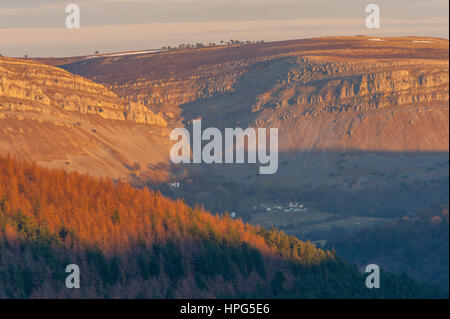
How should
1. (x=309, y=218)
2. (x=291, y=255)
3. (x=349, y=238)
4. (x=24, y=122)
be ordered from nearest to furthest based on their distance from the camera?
1. (x=291, y=255)
2. (x=349, y=238)
3. (x=309, y=218)
4. (x=24, y=122)

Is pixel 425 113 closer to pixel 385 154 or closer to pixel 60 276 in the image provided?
pixel 385 154

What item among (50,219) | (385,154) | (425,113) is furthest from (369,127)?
(50,219)

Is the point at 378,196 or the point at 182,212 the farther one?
the point at 378,196

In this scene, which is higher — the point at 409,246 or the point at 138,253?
the point at 409,246

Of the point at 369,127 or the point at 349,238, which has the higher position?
the point at 369,127

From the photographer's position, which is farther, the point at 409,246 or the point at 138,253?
the point at 409,246

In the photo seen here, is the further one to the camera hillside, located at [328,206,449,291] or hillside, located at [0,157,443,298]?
hillside, located at [0,157,443,298]

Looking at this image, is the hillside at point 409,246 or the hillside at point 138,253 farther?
the hillside at point 138,253

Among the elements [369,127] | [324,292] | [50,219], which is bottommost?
[324,292]
